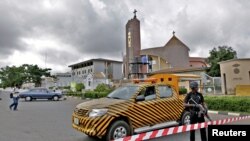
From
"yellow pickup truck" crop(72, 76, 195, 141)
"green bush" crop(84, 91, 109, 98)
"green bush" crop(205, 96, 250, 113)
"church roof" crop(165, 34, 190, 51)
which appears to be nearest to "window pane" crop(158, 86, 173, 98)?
"yellow pickup truck" crop(72, 76, 195, 141)

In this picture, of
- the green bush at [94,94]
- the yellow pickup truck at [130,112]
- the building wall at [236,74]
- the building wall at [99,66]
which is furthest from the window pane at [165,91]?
the building wall at [99,66]

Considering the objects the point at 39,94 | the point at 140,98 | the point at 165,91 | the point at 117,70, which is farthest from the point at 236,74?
the point at 117,70

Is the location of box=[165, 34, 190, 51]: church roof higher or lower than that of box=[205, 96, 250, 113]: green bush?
higher

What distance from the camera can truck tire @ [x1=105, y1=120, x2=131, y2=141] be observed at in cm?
731

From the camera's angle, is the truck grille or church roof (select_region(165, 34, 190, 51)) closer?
the truck grille

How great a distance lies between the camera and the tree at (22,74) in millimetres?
105250

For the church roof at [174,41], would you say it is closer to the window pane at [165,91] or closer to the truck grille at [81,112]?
the window pane at [165,91]

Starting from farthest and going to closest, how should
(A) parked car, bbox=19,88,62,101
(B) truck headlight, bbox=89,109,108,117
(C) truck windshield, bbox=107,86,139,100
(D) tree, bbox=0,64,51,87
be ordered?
(D) tree, bbox=0,64,51,87, (A) parked car, bbox=19,88,62,101, (C) truck windshield, bbox=107,86,139,100, (B) truck headlight, bbox=89,109,108,117

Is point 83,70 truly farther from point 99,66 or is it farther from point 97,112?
point 97,112

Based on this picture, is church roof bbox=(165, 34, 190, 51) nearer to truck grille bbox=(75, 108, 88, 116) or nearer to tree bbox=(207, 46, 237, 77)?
tree bbox=(207, 46, 237, 77)

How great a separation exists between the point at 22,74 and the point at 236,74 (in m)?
100

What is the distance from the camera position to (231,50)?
1959 inches

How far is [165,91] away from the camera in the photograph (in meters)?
9.34

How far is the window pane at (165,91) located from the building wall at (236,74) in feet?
64.9
